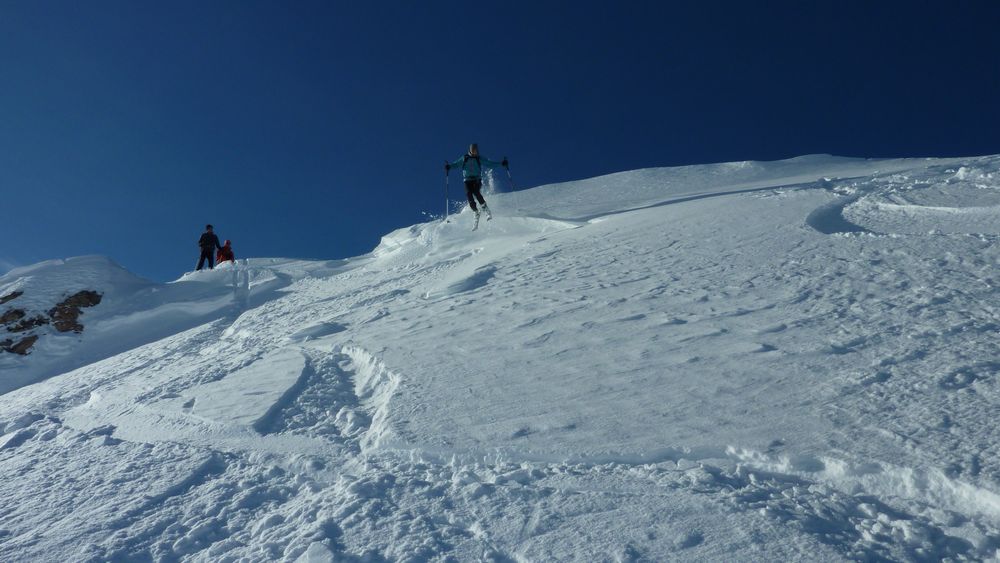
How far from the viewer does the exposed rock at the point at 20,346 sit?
11.3 metres

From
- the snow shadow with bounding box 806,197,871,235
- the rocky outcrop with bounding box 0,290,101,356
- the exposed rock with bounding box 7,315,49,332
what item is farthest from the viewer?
the exposed rock with bounding box 7,315,49,332

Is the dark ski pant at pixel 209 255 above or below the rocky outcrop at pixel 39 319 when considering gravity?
above

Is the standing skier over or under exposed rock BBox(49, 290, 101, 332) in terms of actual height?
over

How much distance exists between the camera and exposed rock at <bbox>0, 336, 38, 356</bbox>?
11312mm

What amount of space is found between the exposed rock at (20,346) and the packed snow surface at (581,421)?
3386mm

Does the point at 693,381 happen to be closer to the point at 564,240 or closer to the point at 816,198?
the point at 564,240

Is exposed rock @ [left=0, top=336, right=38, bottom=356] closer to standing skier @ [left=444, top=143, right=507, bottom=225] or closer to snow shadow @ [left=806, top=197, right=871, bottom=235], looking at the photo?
standing skier @ [left=444, top=143, right=507, bottom=225]

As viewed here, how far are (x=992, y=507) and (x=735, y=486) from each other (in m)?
1.14

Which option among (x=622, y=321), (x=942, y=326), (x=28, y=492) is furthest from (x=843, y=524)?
(x=28, y=492)

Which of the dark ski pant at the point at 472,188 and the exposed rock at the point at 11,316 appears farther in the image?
the dark ski pant at the point at 472,188

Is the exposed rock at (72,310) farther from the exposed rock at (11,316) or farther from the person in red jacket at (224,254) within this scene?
the person in red jacket at (224,254)

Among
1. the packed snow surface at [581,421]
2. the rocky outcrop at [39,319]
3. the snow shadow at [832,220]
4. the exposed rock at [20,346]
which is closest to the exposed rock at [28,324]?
the rocky outcrop at [39,319]

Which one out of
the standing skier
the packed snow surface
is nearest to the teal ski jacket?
the standing skier

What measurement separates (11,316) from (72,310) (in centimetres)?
100
